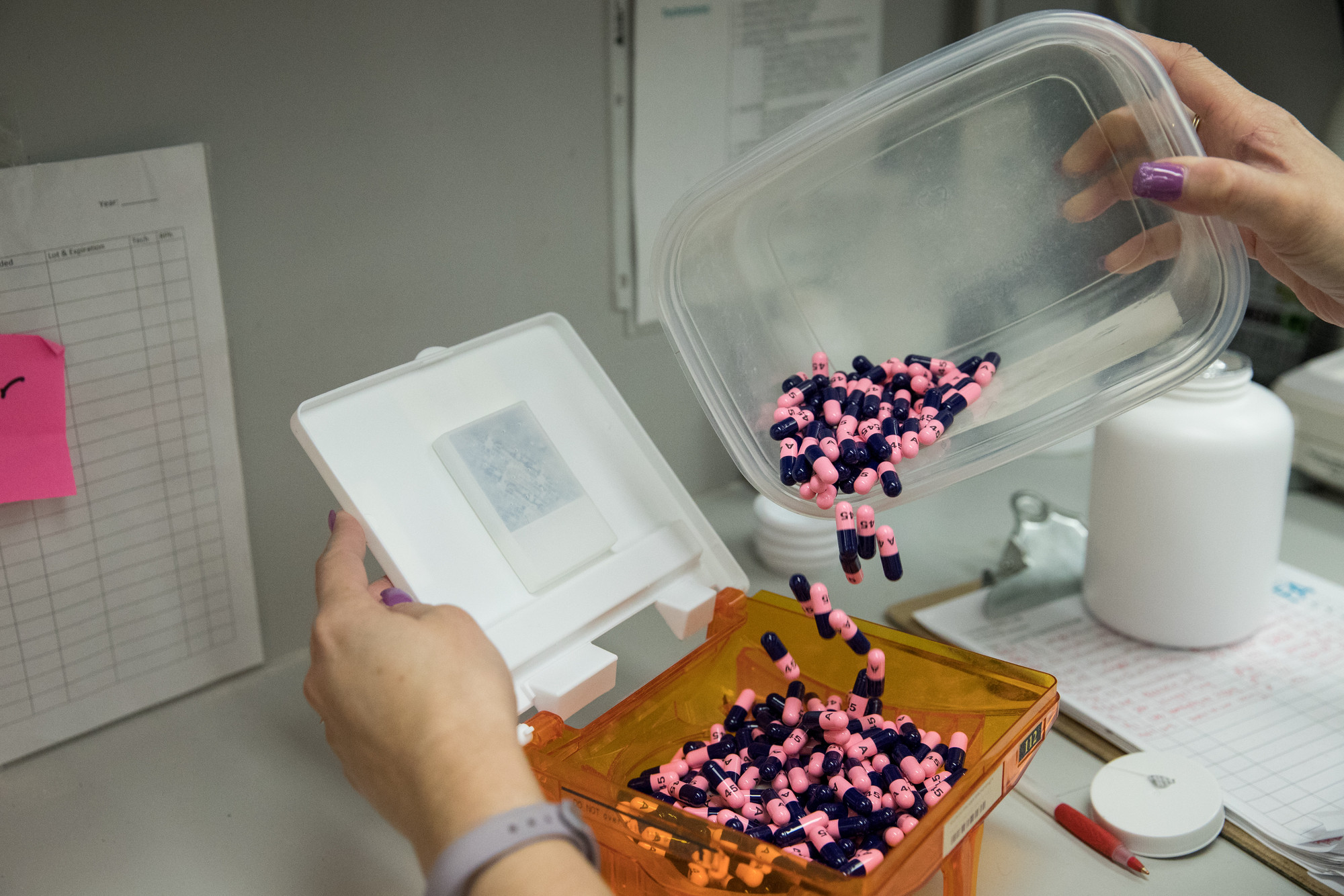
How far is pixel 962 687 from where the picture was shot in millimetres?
813

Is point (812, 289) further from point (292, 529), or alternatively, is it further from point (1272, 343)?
point (1272, 343)

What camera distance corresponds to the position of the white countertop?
2.53ft

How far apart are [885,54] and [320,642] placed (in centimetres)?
102

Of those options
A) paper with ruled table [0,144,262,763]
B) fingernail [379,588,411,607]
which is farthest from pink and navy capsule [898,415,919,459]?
paper with ruled table [0,144,262,763]

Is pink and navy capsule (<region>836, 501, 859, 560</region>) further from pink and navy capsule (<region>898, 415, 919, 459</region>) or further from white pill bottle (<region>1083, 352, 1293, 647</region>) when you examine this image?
white pill bottle (<region>1083, 352, 1293, 647</region>)

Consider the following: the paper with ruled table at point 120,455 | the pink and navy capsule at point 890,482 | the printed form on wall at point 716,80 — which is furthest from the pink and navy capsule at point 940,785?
the paper with ruled table at point 120,455

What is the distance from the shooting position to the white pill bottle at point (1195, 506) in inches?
37.9

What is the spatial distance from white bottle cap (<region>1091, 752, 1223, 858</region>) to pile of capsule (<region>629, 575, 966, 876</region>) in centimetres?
13

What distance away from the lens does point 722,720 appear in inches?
35.3

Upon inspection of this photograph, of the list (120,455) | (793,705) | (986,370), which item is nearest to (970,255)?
(986,370)

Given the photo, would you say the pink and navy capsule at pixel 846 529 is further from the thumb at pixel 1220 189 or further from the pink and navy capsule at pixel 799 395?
the thumb at pixel 1220 189

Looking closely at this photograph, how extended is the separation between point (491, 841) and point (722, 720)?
1.30 ft

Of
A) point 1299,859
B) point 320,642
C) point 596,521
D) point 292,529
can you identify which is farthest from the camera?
point 292,529

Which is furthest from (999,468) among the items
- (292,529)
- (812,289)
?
(292,529)
